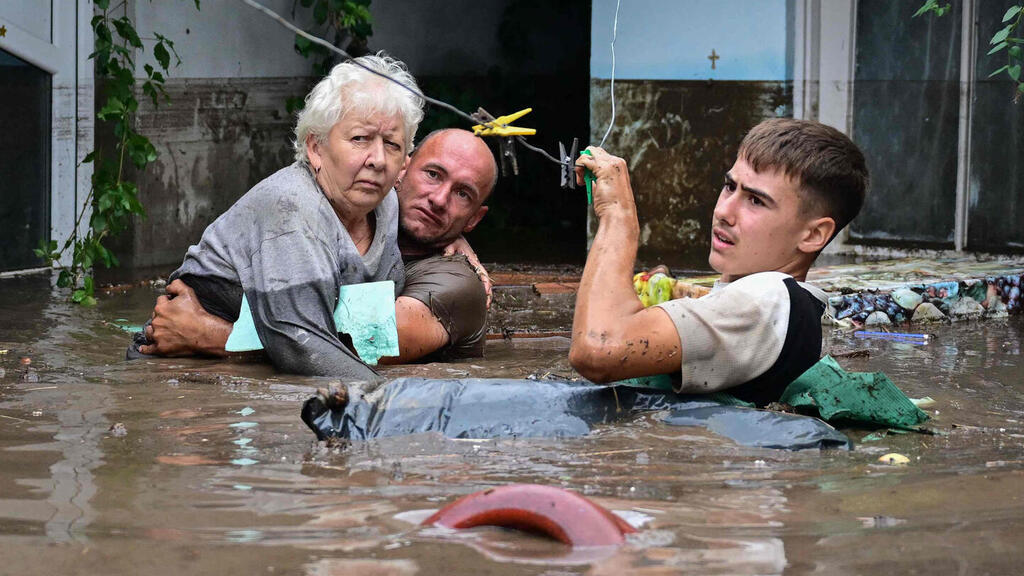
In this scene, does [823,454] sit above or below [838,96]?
below

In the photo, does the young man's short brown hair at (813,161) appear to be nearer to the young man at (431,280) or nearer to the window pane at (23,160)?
the young man at (431,280)

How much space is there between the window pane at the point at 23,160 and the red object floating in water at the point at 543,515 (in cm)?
585

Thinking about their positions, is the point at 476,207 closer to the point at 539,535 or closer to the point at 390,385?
the point at 390,385

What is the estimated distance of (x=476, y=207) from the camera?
18.4ft

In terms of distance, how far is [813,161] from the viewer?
3.57 metres

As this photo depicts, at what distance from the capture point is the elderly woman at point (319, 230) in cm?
455

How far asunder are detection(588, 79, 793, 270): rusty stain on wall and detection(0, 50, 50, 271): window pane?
11.8 feet

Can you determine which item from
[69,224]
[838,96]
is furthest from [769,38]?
[69,224]

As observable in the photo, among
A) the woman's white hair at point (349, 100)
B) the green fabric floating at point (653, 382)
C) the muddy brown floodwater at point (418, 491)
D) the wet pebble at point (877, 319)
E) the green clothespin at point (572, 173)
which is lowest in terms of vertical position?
the muddy brown floodwater at point (418, 491)

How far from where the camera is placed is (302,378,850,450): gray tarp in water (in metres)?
3.41

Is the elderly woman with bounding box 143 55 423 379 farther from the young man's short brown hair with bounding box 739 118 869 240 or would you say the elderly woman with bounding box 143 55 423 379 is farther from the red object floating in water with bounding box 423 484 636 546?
the red object floating in water with bounding box 423 484 636 546

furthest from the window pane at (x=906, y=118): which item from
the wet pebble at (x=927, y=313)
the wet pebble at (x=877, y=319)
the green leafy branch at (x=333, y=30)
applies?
the green leafy branch at (x=333, y=30)

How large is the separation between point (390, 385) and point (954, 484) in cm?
147

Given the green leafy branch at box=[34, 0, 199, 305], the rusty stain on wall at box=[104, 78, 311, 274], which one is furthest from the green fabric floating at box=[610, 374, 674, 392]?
the rusty stain on wall at box=[104, 78, 311, 274]
